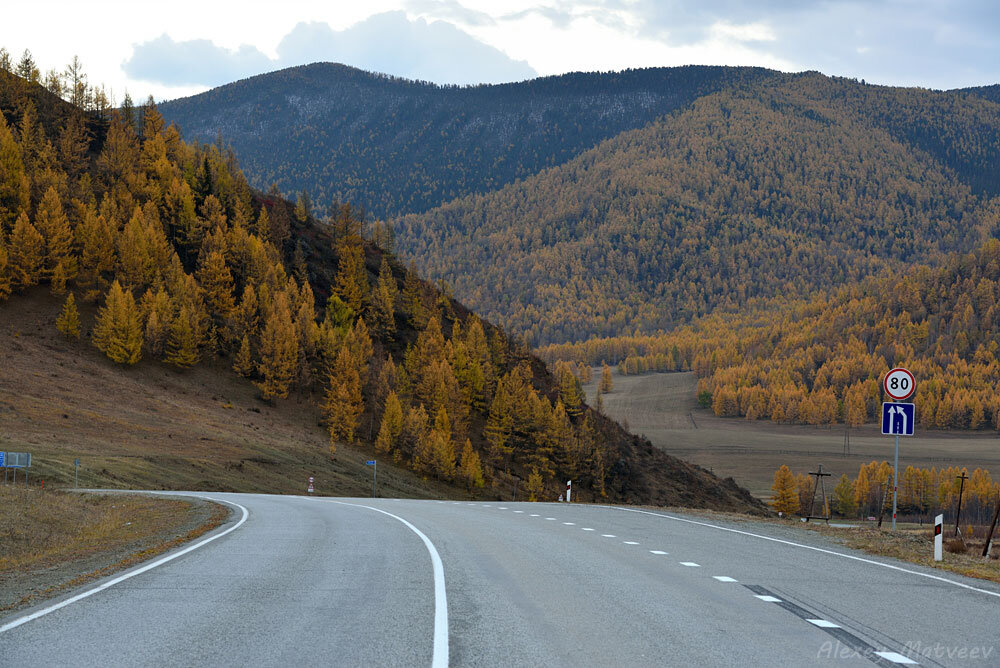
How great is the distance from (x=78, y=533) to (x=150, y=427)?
49.2m

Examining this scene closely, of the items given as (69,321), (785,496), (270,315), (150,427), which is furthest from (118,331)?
(785,496)

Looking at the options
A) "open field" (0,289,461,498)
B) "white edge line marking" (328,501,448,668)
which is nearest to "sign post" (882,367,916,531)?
"white edge line marking" (328,501,448,668)

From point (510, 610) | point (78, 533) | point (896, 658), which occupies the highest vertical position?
point (896, 658)

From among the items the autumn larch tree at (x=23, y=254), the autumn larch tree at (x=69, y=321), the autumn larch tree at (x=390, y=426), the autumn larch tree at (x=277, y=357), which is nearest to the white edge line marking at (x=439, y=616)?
the autumn larch tree at (x=390, y=426)

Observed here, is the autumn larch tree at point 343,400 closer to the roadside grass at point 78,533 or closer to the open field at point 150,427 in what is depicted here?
the open field at point 150,427

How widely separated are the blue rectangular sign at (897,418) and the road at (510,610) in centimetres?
658

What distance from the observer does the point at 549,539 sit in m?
18.9

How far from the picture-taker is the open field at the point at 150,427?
54094 mm

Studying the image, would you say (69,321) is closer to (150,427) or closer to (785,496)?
(150,427)

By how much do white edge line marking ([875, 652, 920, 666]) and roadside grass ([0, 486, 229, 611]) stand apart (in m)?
9.35

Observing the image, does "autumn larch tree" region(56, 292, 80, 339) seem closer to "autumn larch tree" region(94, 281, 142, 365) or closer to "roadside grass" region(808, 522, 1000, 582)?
"autumn larch tree" region(94, 281, 142, 365)

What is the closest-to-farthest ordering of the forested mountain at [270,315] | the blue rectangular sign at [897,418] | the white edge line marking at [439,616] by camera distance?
the white edge line marking at [439,616] < the blue rectangular sign at [897,418] < the forested mountain at [270,315]

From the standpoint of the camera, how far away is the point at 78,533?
76.7ft

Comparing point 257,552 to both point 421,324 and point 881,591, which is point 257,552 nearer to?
point 881,591
